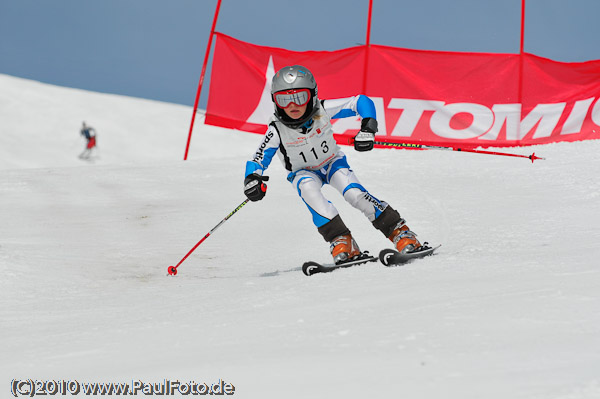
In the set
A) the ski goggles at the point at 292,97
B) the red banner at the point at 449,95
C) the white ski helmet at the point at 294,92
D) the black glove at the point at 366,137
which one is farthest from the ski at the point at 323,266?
the red banner at the point at 449,95

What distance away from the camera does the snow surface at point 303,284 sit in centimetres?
190

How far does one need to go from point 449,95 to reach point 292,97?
6962mm

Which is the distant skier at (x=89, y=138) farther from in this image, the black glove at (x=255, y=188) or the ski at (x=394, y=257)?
the ski at (x=394, y=257)

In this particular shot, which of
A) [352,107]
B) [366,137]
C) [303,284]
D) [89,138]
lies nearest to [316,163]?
[366,137]

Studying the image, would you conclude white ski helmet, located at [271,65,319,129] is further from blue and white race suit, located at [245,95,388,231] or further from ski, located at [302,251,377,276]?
ski, located at [302,251,377,276]

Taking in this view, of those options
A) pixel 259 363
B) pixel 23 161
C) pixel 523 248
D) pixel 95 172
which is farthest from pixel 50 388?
pixel 23 161

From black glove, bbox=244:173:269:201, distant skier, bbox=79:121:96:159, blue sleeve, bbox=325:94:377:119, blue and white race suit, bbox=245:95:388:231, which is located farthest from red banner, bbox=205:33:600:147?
distant skier, bbox=79:121:96:159

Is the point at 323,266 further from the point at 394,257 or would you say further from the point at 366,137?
the point at 366,137

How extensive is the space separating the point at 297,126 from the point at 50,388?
107 inches

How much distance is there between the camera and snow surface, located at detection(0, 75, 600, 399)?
74.6 inches

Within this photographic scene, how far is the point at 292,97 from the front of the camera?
4.31 m

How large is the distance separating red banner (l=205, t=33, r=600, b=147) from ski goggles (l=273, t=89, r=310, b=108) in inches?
251

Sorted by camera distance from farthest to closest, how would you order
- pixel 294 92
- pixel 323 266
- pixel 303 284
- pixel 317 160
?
pixel 317 160, pixel 294 92, pixel 323 266, pixel 303 284
